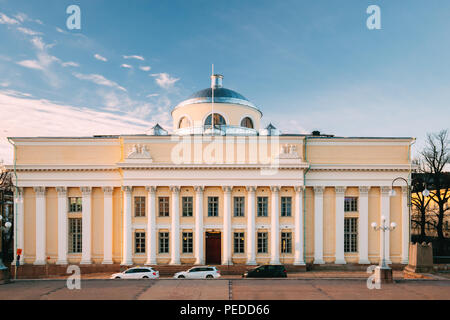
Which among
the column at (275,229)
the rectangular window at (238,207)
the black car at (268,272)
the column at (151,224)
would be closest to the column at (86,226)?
the column at (151,224)

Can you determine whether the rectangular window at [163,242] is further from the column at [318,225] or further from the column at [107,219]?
the column at [318,225]

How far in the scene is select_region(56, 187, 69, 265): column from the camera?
2972 cm

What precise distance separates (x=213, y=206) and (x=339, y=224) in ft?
36.2

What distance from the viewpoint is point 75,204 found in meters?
30.5

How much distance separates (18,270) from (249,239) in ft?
64.9

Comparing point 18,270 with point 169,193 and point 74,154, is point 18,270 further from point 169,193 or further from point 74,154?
point 169,193

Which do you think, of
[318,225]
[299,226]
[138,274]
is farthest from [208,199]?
[318,225]

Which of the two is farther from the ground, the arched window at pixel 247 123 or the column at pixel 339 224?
the arched window at pixel 247 123

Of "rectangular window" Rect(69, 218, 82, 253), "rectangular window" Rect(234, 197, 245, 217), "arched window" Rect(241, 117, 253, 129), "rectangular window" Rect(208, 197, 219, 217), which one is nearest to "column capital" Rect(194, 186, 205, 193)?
"rectangular window" Rect(208, 197, 219, 217)

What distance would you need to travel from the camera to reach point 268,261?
29.4 meters

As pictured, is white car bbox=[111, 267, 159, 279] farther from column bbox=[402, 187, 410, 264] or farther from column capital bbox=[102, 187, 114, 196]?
column bbox=[402, 187, 410, 264]

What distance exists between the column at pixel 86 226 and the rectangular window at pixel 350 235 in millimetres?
22204

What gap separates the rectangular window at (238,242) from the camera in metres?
29.6

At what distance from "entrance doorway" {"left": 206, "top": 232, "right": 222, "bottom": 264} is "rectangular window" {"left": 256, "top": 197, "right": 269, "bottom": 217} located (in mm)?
4014
